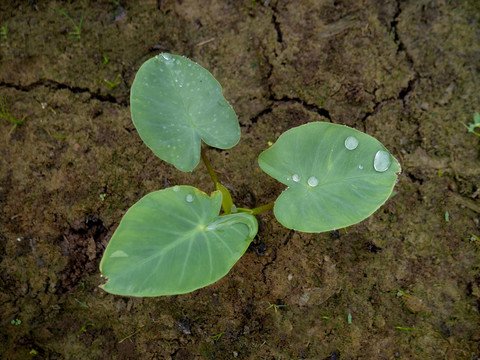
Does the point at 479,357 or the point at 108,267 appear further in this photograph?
the point at 479,357

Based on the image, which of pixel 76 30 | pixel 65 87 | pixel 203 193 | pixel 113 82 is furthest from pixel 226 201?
Result: pixel 76 30

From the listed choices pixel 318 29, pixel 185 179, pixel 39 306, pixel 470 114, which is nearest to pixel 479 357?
pixel 470 114

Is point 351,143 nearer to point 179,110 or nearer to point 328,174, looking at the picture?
point 328,174

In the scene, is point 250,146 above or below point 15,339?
above

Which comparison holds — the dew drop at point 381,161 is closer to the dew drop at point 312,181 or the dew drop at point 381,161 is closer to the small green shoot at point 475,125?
the dew drop at point 312,181

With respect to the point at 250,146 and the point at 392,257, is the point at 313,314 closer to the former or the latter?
the point at 392,257

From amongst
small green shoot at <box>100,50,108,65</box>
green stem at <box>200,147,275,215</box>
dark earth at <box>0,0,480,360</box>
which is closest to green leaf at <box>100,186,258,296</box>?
green stem at <box>200,147,275,215</box>

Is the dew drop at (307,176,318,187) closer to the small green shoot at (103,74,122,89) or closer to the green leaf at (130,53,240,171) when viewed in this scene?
the green leaf at (130,53,240,171)

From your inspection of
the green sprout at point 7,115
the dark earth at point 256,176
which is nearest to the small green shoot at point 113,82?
the dark earth at point 256,176
